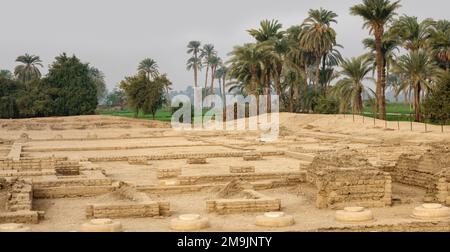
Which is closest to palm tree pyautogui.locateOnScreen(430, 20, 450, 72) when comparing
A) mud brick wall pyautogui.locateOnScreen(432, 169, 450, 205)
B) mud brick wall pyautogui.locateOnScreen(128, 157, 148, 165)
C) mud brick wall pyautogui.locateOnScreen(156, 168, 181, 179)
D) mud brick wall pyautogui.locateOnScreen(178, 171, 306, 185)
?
mud brick wall pyautogui.locateOnScreen(128, 157, 148, 165)

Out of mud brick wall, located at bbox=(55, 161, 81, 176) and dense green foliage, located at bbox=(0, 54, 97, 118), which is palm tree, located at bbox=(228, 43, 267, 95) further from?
mud brick wall, located at bbox=(55, 161, 81, 176)

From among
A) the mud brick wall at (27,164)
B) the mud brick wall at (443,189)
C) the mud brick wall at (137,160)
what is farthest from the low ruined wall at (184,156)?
the mud brick wall at (443,189)

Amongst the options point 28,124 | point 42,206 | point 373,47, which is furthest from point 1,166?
point 28,124

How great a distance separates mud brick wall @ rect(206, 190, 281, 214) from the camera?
40.9ft

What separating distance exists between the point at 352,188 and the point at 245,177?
4580 mm

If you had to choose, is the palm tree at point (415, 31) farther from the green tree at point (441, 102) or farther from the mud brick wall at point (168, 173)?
the mud brick wall at point (168, 173)

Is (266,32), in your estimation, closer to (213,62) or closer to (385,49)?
(385,49)

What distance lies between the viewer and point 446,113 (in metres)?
34.7

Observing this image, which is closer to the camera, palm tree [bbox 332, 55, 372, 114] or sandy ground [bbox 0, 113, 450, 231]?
sandy ground [bbox 0, 113, 450, 231]

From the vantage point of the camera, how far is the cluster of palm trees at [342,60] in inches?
1553

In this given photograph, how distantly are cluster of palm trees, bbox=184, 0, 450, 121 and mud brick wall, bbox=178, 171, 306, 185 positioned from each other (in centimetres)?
2403

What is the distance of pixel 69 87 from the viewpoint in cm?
6419

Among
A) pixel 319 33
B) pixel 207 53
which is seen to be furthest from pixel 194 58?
pixel 319 33
